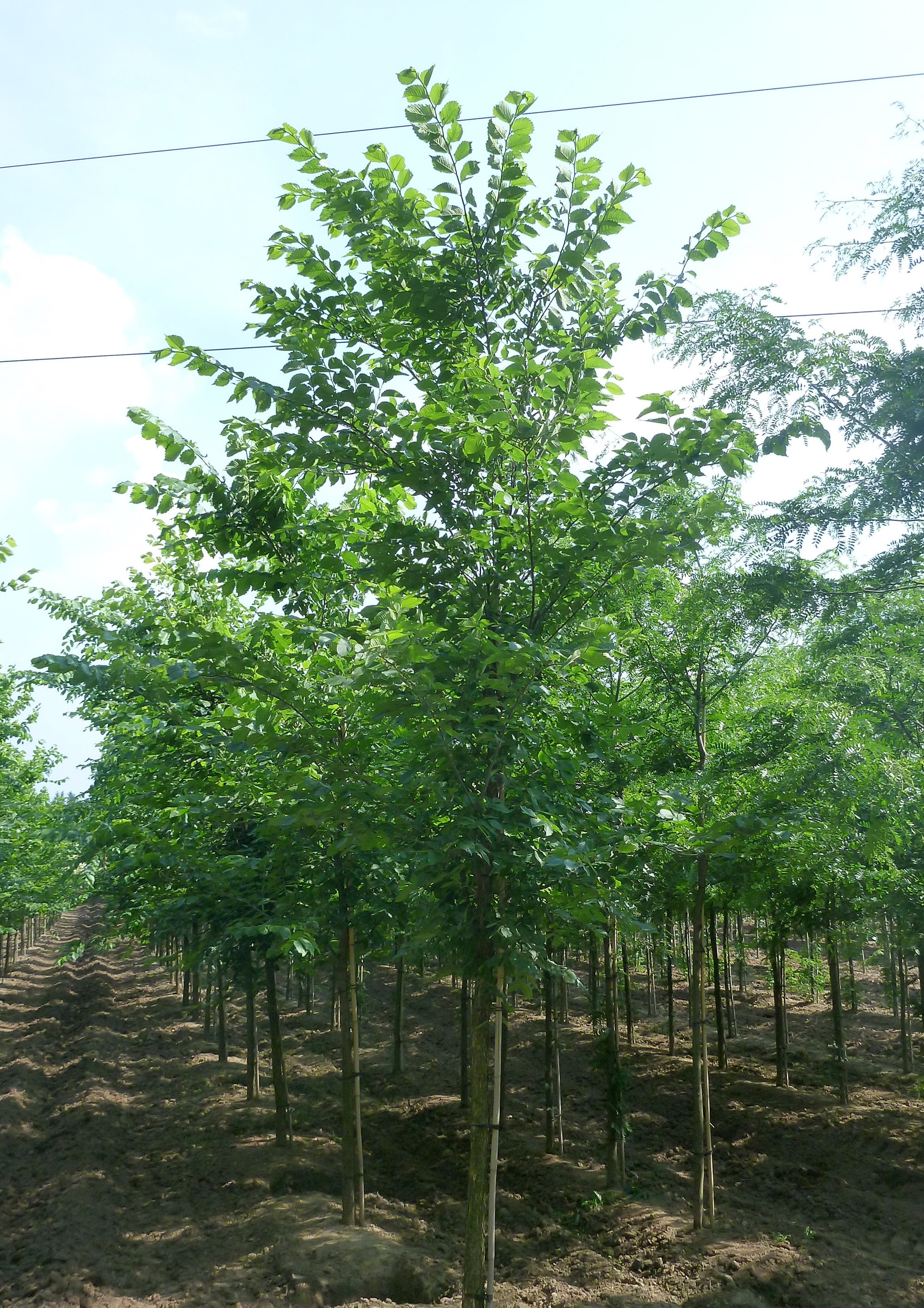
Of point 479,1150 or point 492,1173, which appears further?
point 492,1173

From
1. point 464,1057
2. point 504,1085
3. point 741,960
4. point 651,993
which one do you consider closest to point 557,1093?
point 464,1057

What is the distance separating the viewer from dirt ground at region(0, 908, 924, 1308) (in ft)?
27.9

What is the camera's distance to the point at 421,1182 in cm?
1204

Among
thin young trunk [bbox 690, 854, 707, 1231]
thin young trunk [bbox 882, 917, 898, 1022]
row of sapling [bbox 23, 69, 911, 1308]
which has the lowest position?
thin young trunk [bbox 882, 917, 898, 1022]

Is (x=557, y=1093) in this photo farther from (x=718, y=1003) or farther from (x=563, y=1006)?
(x=563, y=1006)

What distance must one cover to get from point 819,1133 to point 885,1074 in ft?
15.0

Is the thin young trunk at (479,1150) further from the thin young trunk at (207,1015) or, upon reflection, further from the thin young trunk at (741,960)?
the thin young trunk at (741,960)

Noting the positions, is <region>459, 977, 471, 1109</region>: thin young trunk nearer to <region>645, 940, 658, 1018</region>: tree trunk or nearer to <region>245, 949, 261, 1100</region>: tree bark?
<region>245, 949, 261, 1100</region>: tree bark

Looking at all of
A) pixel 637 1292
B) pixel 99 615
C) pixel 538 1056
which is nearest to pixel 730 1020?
pixel 538 1056

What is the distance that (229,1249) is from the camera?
29.4 feet

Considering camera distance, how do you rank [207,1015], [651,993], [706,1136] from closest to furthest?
1. [706,1136]
2. [207,1015]
3. [651,993]

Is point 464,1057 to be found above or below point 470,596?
below

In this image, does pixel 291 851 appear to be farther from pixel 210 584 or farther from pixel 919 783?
pixel 210 584

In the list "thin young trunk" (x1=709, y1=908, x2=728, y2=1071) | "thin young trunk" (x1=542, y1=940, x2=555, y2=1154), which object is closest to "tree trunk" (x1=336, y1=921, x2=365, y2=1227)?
"thin young trunk" (x1=542, y1=940, x2=555, y2=1154)
